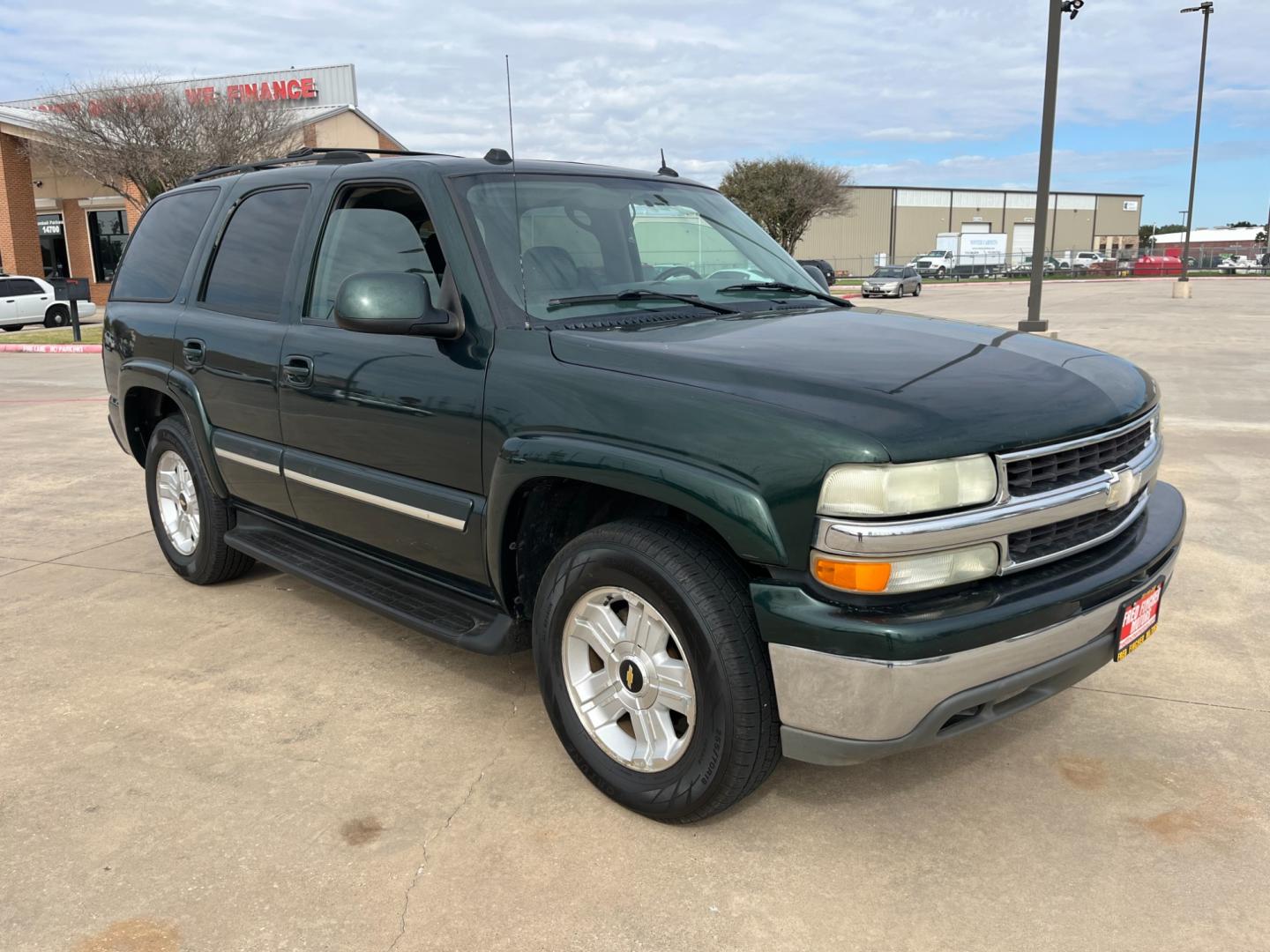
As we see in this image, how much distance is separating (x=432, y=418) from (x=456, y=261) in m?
0.52

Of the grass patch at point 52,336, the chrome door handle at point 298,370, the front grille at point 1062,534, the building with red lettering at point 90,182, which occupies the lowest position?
the grass patch at point 52,336

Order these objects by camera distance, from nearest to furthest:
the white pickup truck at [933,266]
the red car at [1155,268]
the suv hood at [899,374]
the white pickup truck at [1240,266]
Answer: the suv hood at [899,374] → the white pickup truck at [933,266] → the red car at [1155,268] → the white pickup truck at [1240,266]

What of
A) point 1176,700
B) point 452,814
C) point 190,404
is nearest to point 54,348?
point 190,404

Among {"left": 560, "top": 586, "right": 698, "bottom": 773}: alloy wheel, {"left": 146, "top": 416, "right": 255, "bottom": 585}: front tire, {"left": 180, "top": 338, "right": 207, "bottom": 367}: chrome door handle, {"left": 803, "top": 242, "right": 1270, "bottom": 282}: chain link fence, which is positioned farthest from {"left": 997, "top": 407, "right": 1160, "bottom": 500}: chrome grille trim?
{"left": 803, "top": 242, "right": 1270, "bottom": 282}: chain link fence

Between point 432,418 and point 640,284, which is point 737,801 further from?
point 640,284

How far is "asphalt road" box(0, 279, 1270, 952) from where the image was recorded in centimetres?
244

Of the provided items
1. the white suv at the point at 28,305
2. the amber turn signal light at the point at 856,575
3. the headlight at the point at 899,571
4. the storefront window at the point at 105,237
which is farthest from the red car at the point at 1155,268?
the amber turn signal light at the point at 856,575

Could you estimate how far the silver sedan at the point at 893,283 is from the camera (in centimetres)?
3716

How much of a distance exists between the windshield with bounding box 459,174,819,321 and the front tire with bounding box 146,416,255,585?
2.15m

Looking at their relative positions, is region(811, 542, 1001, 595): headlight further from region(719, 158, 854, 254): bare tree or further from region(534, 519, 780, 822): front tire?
region(719, 158, 854, 254): bare tree

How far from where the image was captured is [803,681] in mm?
2396

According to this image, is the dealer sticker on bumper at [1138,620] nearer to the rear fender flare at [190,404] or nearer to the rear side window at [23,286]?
the rear fender flare at [190,404]

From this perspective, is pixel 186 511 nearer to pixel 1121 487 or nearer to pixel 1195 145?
pixel 1121 487

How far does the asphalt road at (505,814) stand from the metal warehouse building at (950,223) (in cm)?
6814
